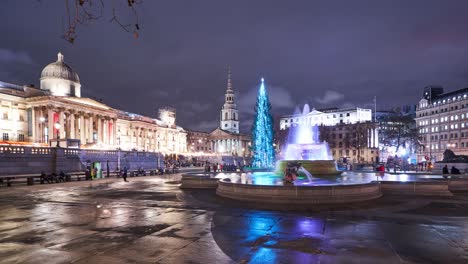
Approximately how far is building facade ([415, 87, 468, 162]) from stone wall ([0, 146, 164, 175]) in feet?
276

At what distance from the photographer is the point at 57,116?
79.4 metres

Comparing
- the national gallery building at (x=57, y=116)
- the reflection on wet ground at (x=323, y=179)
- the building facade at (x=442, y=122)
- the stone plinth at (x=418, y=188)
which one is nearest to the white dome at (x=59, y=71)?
the national gallery building at (x=57, y=116)

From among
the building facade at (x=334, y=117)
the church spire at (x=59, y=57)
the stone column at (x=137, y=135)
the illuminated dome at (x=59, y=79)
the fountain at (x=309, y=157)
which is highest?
the church spire at (x=59, y=57)

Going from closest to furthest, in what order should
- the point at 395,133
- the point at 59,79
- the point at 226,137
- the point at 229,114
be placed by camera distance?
1. the point at 59,79
2. the point at 395,133
3. the point at 226,137
4. the point at 229,114

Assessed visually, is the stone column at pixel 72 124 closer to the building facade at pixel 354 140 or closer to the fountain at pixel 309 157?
the fountain at pixel 309 157

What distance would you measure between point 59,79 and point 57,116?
53.0 feet

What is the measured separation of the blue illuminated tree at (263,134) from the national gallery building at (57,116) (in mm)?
30898

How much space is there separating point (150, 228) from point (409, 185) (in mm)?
16143

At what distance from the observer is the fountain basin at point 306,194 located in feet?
54.1

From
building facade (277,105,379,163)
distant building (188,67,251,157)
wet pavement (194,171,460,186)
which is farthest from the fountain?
distant building (188,67,251,157)

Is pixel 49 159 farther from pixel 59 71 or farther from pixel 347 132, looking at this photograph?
pixel 347 132

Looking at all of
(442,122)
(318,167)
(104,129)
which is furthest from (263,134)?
(442,122)

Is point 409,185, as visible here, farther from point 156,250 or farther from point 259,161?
point 259,161

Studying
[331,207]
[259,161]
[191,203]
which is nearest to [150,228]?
[191,203]
